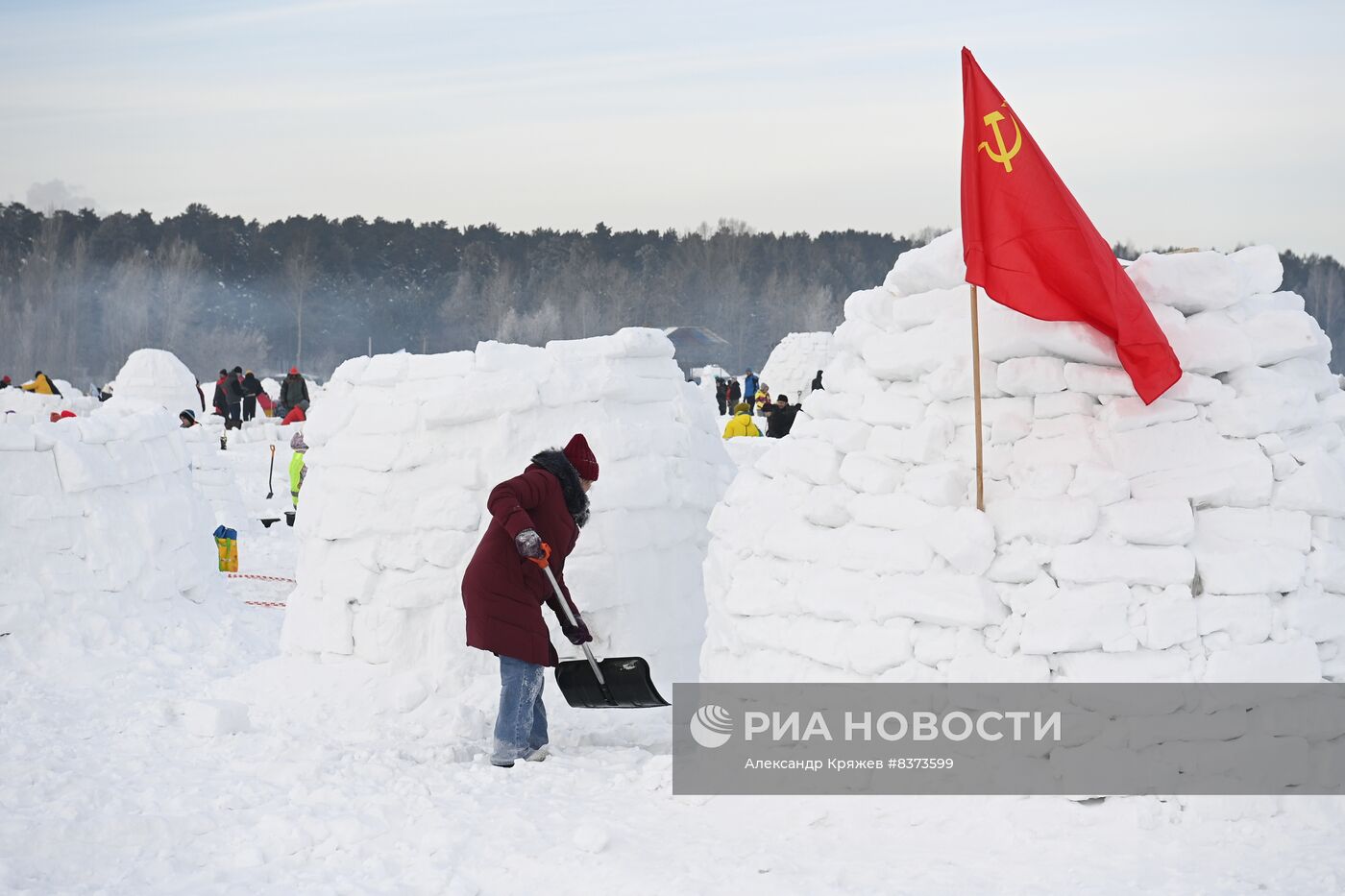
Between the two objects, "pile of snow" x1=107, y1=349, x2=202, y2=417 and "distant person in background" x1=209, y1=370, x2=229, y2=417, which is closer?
"distant person in background" x1=209, y1=370, x2=229, y2=417

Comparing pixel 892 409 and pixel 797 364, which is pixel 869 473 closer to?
pixel 892 409

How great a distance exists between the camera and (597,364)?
643 cm

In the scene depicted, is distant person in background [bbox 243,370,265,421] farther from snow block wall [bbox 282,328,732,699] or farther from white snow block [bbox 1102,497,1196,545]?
white snow block [bbox 1102,497,1196,545]

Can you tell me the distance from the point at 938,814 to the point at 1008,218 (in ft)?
5.91

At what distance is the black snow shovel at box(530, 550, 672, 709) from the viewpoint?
5.07m

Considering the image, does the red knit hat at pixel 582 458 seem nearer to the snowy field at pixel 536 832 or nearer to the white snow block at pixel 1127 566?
the snowy field at pixel 536 832

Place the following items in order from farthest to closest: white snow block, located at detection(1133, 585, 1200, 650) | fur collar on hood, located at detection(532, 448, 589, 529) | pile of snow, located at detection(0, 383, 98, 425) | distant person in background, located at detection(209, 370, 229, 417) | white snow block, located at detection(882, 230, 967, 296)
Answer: distant person in background, located at detection(209, 370, 229, 417) < pile of snow, located at detection(0, 383, 98, 425) < fur collar on hood, located at detection(532, 448, 589, 529) < white snow block, located at detection(882, 230, 967, 296) < white snow block, located at detection(1133, 585, 1200, 650)

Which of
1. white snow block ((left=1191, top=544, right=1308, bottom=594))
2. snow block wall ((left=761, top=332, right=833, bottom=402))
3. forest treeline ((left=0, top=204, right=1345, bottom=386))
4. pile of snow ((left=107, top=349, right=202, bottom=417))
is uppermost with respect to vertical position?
forest treeline ((left=0, top=204, right=1345, bottom=386))

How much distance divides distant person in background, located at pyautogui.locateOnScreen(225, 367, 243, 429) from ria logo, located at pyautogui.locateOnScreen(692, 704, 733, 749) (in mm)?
17479

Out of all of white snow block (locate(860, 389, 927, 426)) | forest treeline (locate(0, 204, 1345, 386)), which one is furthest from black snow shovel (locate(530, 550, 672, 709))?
forest treeline (locate(0, 204, 1345, 386))

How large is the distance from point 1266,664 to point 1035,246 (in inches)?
54.6

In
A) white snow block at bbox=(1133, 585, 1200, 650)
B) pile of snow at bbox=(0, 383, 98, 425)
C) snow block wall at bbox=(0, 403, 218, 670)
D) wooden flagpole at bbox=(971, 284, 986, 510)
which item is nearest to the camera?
white snow block at bbox=(1133, 585, 1200, 650)

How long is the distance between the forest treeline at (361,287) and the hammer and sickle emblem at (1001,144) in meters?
45.4

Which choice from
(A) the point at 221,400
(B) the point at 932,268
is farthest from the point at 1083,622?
(A) the point at 221,400
